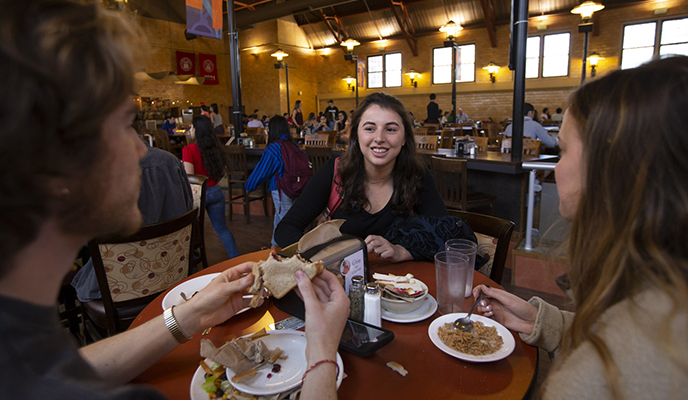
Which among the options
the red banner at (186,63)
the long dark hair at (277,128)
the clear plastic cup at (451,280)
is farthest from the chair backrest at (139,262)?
the red banner at (186,63)

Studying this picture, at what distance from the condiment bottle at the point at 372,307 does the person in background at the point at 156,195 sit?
1.45 metres

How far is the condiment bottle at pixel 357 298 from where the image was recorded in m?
1.05

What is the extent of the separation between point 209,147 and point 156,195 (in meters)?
1.67

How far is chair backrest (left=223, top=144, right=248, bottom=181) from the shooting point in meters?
5.30

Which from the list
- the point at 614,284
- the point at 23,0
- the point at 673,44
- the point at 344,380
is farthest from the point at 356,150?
the point at 673,44

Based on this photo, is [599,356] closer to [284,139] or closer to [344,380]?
[344,380]

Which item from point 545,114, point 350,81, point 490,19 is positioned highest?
point 490,19

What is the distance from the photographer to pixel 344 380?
0.87 m

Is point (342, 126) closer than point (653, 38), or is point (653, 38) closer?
point (342, 126)

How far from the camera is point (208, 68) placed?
57.9ft

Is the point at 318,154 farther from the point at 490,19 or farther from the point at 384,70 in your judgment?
the point at 384,70

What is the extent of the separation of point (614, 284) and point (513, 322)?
0.50 m

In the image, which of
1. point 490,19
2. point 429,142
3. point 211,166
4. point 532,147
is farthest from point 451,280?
point 490,19

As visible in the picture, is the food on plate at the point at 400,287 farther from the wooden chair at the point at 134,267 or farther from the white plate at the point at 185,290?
the wooden chair at the point at 134,267
